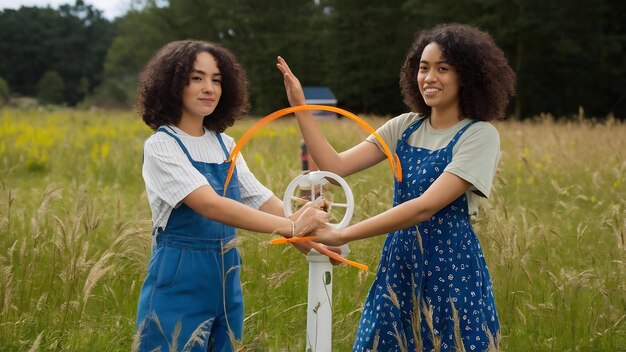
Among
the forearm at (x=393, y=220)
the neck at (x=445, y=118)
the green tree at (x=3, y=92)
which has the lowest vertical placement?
the green tree at (x=3, y=92)

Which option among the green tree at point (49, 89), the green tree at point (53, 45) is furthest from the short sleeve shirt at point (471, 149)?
the green tree at point (49, 89)

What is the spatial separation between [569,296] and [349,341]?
3.27 feet

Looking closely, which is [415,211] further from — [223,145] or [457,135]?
[223,145]

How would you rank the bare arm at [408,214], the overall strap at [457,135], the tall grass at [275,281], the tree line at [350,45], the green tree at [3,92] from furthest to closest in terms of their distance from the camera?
1. the tree line at [350,45]
2. the green tree at [3,92]
3. the tall grass at [275,281]
4. the overall strap at [457,135]
5. the bare arm at [408,214]

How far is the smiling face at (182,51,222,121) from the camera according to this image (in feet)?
8.10

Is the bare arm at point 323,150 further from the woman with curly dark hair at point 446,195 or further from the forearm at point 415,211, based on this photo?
the forearm at point 415,211

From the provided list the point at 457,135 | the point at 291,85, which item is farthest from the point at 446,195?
the point at 291,85

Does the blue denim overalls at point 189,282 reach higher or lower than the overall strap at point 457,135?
lower

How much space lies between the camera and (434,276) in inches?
97.2

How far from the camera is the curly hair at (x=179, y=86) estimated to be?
2486 mm

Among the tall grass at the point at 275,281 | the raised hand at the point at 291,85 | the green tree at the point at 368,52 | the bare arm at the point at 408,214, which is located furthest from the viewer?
the green tree at the point at 368,52

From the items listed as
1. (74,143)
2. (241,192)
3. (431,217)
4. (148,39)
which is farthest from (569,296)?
(148,39)

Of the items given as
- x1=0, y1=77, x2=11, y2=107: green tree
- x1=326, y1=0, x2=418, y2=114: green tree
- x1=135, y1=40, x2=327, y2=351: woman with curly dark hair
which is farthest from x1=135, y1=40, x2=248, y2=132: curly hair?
x1=326, y1=0, x2=418, y2=114: green tree

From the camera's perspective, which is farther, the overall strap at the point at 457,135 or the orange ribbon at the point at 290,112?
the overall strap at the point at 457,135
